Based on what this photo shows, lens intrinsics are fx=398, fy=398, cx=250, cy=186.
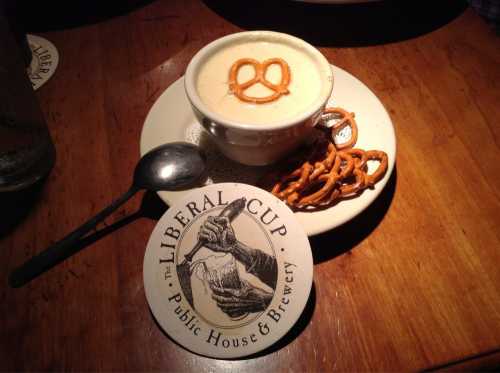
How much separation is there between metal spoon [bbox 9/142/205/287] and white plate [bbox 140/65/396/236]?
26 millimetres

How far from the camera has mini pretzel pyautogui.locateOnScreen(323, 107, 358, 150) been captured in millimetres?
754

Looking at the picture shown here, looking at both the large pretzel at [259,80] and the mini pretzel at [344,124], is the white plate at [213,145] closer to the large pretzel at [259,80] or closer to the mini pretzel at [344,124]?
the mini pretzel at [344,124]

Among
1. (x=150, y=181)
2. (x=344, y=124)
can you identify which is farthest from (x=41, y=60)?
(x=344, y=124)

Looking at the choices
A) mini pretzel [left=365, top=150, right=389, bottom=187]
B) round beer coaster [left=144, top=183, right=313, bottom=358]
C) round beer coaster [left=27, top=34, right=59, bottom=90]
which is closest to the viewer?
round beer coaster [left=144, top=183, right=313, bottom=358]

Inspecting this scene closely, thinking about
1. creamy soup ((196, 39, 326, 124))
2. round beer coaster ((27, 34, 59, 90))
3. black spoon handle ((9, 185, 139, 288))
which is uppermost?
creamy soup ((196, 39, 326, 124))

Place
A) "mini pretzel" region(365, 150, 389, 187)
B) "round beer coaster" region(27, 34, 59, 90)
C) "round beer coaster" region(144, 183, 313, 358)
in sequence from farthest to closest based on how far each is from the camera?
"round beer coaster" region(27, 34, 59, 90), "mini pretzel" region(365, 150, 389, 187), "round beer coaster" region(144, 183, 313, 358)

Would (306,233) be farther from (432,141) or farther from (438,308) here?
(432,141)

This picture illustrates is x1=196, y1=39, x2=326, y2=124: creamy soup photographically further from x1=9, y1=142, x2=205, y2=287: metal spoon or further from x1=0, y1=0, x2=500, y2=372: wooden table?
x1=0, y1=0, x2=500, y2=372: wooden table

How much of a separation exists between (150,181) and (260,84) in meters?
0.27

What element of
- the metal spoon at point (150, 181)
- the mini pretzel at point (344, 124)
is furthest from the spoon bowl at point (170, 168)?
the mini pretzel at point (344, 124)

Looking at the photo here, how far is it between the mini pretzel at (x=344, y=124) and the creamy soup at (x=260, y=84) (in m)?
0.09

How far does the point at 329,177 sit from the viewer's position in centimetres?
67

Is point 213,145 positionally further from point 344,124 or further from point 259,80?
point 344,124

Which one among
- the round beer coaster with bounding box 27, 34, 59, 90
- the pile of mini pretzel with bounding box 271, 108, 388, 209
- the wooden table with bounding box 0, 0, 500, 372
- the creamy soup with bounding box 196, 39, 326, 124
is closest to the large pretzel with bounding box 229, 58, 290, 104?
the creamy soup with bounding box 196, 39, 326, 124
